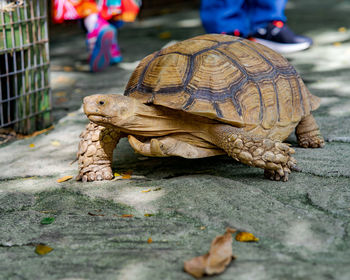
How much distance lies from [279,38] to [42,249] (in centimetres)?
448

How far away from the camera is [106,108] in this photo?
2582 mm

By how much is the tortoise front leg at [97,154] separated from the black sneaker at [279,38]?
11.0ft

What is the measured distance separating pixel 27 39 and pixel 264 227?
7.94 feet

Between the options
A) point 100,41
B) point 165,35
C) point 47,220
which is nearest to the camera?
point 47,220

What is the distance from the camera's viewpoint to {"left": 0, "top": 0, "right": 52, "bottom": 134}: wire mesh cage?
11.7 feet

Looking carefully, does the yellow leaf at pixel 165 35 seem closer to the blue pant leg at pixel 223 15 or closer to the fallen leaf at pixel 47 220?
the blue pant leg at pixel 223 15

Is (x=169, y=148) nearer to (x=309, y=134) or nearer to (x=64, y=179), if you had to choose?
(x=64, y=179)

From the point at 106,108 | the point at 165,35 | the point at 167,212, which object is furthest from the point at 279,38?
the point at 167,212

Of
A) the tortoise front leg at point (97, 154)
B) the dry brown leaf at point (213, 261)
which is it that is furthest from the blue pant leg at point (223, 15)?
the dry brown leaf at point (213, 261)

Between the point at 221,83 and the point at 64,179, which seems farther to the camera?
the point at 64,179

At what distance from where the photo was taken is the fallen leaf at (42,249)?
2016mm

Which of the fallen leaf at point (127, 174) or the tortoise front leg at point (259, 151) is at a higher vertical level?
the tortoise front leg at point (259, 151)

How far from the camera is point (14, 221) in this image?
7.70 feet

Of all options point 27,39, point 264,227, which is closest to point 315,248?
point 264,227
